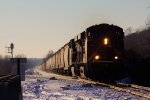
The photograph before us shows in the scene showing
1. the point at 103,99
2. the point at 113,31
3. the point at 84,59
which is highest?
the point at 113,31

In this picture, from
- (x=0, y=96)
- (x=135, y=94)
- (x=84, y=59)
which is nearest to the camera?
(x=0, y=96)

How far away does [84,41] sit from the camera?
28.3 meters

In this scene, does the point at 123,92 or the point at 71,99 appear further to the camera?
the point at 123,92

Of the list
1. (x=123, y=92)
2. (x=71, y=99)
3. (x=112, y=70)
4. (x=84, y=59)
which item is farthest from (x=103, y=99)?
(x=84, y=59)

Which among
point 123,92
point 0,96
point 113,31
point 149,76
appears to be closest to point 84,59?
point 113,31

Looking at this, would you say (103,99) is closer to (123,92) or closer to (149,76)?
(123,92)

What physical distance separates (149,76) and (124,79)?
3.22 metres

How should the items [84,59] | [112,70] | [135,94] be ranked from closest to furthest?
[135,94]
[112,70]
[84,59]

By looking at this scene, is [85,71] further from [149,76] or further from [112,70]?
[149,76]

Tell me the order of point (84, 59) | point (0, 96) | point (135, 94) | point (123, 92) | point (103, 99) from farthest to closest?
point (84, 59), point (123, 92), point (135, 94), point (103, 99), point (0, 96)

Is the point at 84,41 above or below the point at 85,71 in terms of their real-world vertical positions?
above

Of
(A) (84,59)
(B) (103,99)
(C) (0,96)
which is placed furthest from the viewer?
(A) (84,59)

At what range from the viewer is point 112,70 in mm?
25734

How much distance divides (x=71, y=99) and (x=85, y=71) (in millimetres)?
11435
